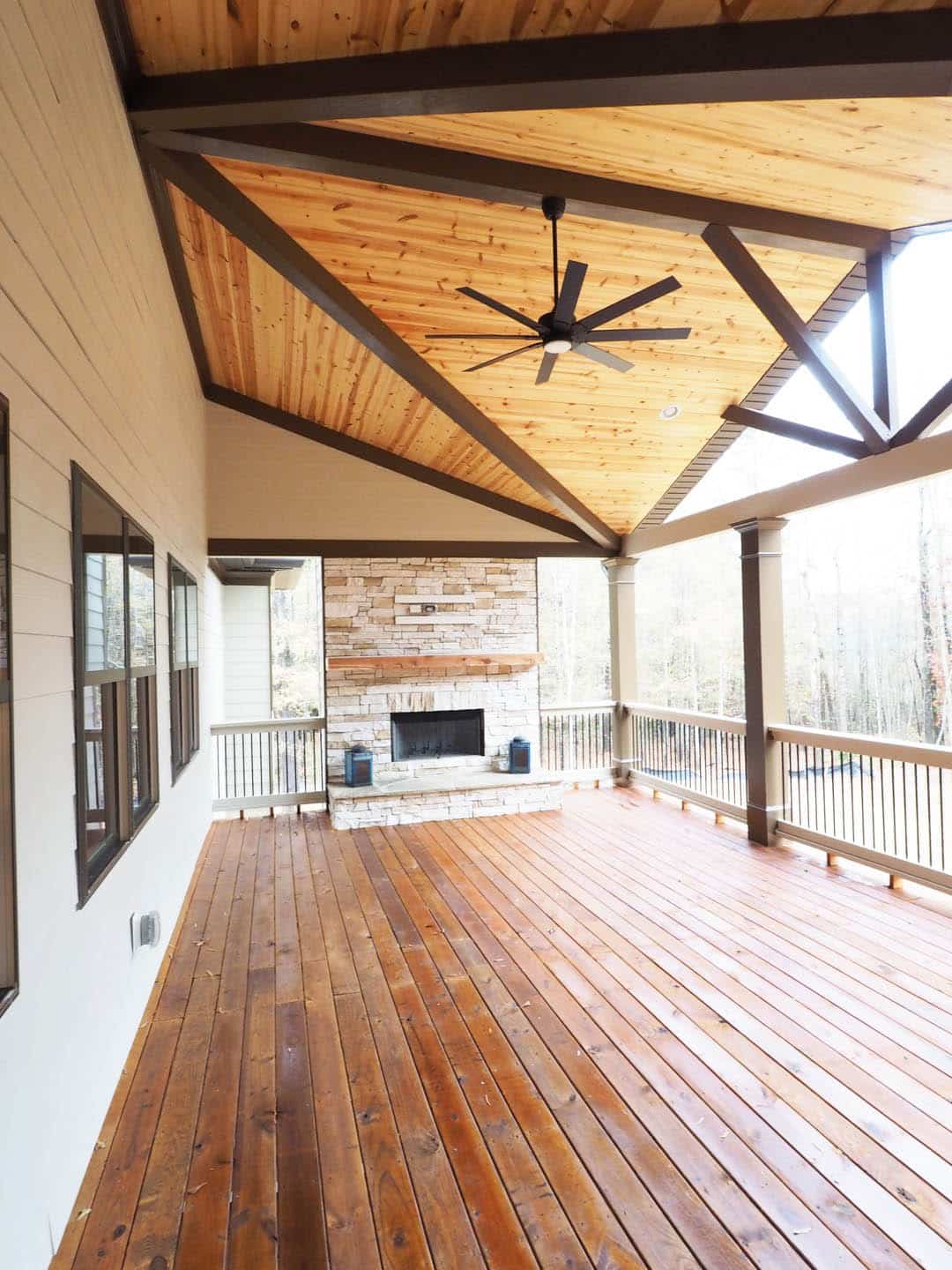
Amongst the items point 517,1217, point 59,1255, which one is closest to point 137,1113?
point 59,1255

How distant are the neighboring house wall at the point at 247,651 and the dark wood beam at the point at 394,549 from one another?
2.92m

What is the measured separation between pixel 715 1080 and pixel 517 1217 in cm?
100

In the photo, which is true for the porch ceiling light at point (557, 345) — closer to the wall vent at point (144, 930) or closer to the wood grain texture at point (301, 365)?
the wood grain texture at point (301, 365)

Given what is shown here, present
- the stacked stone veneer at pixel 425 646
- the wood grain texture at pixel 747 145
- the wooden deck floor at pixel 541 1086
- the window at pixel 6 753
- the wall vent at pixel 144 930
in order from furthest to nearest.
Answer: the stacked stone veneer at pixel 425 646, the wood grain texture at pixel 747 145, the wall vent at pixel 144 930, the wooden deck floor at pixel 541 1086, the window at pixel 6 753

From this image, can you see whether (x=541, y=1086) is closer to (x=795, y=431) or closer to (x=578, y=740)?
(x=795, y=431)

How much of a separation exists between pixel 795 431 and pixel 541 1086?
4.60 m

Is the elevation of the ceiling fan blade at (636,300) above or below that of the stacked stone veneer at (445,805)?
above

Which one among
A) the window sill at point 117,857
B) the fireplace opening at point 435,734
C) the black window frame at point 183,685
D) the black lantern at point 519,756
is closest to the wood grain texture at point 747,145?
the black window frame at point 183,685

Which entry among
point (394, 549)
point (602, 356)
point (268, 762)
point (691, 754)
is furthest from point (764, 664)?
point (268, 762)

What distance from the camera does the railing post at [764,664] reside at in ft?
18.5

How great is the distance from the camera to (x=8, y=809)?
158 centimetres

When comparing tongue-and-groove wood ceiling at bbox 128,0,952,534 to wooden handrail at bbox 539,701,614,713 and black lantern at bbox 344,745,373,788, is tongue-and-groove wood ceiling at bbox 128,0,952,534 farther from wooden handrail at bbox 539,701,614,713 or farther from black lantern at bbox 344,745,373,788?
black lantern at bbox 344,745,373,788

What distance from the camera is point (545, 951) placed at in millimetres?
3789

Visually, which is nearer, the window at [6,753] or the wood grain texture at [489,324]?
the window at [6,753]
